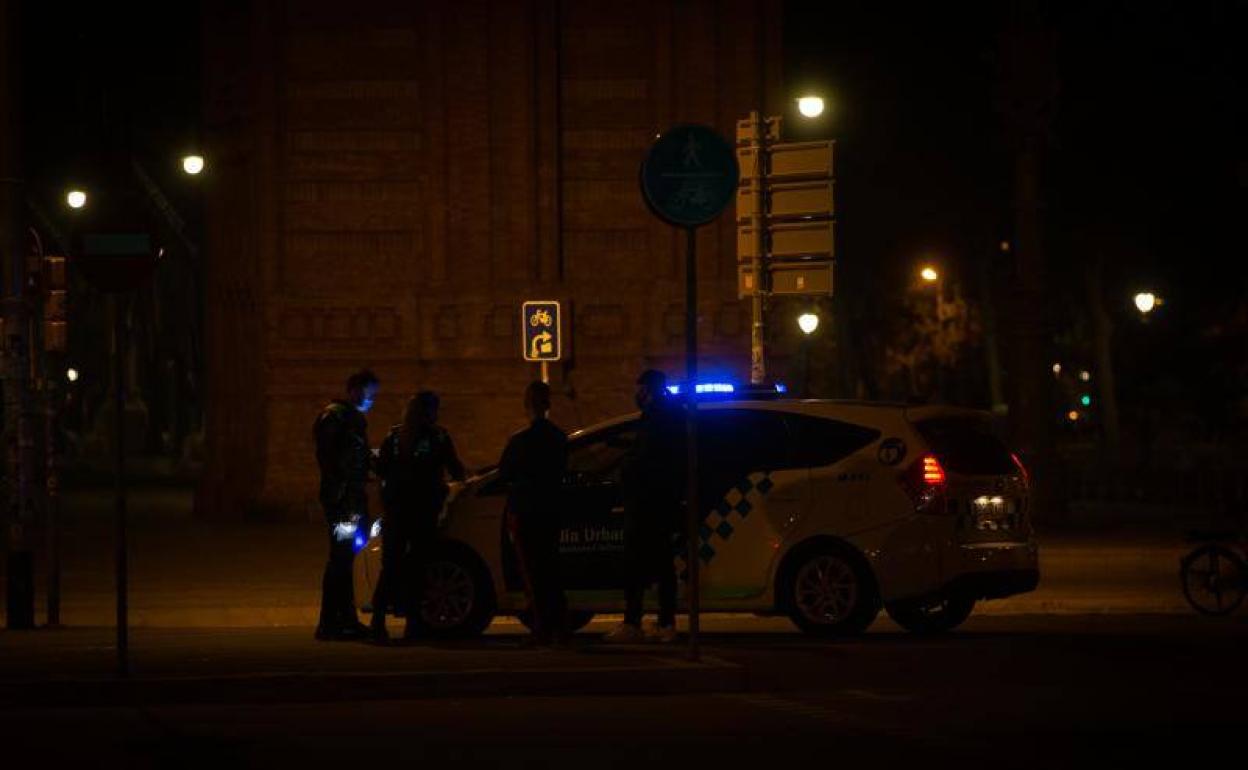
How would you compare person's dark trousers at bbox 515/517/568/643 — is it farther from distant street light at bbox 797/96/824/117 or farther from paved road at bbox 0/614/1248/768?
distant street light at bbox 797/96/824/117

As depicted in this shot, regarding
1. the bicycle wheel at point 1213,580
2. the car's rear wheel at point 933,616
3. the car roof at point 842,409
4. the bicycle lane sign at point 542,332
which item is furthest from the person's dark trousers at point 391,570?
the bicycle lane sign at point 542,332

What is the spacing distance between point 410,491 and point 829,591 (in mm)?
2968

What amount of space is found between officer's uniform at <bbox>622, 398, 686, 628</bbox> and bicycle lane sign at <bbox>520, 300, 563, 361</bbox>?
10856 millimetres

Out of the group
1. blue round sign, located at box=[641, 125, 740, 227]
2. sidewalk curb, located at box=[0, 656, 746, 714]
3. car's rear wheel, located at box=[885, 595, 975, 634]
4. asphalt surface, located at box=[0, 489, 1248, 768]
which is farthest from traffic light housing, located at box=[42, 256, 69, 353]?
car's rear wheel, located at box=[885, 595, 975, 634]

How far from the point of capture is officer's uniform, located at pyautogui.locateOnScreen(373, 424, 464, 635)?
15.6 meters

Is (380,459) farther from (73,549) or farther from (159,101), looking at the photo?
(159,101)

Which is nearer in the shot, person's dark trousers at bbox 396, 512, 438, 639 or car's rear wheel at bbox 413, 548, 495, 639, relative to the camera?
person's dark trousers at bbox 396, 512, 438, 639

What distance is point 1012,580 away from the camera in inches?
631

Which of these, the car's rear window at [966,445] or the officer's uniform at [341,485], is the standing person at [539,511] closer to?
the officer's uniform at [341,485]

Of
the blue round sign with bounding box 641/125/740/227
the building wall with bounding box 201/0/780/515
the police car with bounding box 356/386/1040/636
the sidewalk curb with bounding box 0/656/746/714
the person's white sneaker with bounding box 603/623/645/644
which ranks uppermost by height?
the building wall with bounding box 201/0/780/515

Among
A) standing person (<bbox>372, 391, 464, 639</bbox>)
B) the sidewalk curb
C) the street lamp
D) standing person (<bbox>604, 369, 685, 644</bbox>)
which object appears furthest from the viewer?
the street lamp

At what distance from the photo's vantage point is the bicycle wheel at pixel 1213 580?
61.9 feet

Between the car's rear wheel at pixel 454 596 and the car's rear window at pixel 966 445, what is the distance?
128 inches

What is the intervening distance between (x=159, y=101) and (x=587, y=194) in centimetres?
2312
